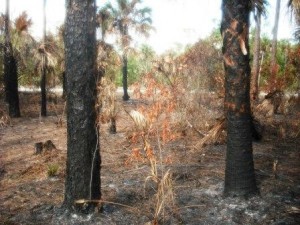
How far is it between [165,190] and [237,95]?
1984 millimetres

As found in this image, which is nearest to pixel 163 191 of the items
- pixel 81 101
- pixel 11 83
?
pixel 81 101

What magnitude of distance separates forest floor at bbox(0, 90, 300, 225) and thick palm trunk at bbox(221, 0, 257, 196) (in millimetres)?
346

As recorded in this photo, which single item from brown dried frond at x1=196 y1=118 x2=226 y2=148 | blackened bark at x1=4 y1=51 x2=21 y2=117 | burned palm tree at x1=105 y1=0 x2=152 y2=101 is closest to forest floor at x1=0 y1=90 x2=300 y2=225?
brown dried frond at x1=196 y1=118 x2=226 y2=148

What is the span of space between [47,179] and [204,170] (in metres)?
3.40

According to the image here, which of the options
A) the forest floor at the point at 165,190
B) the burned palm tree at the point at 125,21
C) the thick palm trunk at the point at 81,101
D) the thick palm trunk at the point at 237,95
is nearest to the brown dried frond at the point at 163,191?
the forest floor at the point at 165,190

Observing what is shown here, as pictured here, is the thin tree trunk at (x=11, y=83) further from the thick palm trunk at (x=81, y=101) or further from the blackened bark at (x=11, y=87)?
the thick palm trunk at (x=81, y=101)

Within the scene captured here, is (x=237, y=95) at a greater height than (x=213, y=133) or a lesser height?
greater

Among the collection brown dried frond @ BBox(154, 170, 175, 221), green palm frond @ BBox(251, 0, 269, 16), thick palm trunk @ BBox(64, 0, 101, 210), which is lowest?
brown dried frond @ BBox(154, 170, 175, 221)

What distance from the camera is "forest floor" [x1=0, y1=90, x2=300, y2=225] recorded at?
5.54m

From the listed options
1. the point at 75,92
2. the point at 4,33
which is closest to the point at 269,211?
the point at 75,92

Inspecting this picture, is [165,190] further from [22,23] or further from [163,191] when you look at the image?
[22,23]

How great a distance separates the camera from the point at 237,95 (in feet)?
19.5

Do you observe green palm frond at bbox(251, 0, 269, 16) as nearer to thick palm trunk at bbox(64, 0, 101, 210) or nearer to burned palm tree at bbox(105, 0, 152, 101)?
thick palm trunk at bbox(64, 0, 101, 210)

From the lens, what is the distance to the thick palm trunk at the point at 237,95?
19.4 ft
